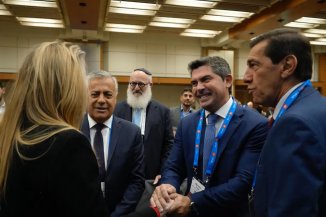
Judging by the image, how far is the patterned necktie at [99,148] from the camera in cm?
206

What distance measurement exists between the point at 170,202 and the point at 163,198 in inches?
2.6

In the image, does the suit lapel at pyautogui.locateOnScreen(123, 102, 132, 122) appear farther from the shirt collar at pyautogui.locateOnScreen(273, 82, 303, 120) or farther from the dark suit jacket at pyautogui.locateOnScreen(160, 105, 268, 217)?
the shirt collar at pyautogui.locateOnScreen(273, 82, 303, 120)

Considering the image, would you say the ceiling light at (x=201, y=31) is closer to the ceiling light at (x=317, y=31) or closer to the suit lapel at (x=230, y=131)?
the ceiling light at (x=317, y=31)

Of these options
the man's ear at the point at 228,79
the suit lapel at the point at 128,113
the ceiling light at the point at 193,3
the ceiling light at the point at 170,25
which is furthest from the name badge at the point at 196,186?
the ceiling light at the point at 170,25

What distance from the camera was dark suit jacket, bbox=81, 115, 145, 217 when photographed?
206cm

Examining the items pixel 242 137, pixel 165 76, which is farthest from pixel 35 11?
pixel 242 137

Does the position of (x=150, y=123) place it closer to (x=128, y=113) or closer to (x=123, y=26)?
A: (x=128, y=113)

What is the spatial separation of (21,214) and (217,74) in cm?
145

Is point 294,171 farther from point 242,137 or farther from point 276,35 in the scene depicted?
point 242,137

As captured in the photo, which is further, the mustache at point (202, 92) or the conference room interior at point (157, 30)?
the conference room interior at point (157, 30)

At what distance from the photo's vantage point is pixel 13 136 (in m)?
1.09

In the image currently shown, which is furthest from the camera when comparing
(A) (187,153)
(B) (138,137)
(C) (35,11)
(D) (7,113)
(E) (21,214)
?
(C) (35,11)

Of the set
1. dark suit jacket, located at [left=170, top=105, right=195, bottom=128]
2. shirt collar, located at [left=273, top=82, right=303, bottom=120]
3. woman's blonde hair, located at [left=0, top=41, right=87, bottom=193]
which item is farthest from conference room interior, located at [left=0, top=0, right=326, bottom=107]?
shirt collar, located at [left=273, top=82, right=303, bottom=120]

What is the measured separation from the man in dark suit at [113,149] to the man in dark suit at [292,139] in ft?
3.45
